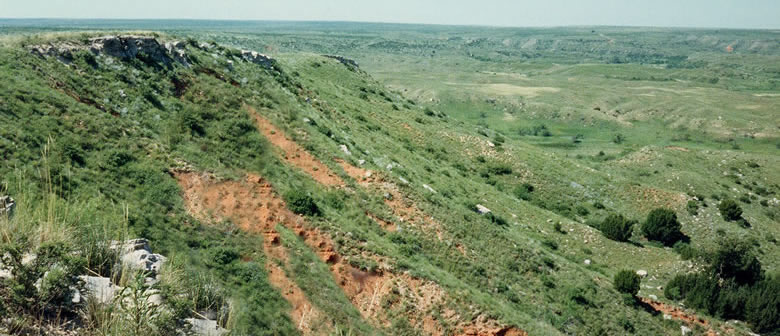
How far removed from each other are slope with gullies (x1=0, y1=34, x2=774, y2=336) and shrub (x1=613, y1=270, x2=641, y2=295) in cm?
112

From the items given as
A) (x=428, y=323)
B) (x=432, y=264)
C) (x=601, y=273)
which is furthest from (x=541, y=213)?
(x=428, y=323)

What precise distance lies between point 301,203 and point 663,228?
33141 millimetres

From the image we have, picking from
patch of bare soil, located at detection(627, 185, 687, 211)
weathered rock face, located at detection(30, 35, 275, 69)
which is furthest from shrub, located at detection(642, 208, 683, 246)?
weathered rock face, located at detection(30, 35, 275, 69)

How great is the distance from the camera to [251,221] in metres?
19.4

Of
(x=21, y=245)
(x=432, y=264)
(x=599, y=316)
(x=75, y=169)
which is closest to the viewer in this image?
(x=21, y=245)

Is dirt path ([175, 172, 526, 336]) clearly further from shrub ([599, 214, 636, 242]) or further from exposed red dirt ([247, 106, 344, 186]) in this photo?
shrub ([599, 214, 636, 242])

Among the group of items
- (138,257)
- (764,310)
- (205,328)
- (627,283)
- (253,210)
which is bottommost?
(764,310)

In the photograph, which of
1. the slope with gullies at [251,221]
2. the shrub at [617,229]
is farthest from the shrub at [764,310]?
the shrub at [617,229]

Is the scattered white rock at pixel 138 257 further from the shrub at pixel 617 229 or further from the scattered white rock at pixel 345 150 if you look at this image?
the shrub at pixel 617 229

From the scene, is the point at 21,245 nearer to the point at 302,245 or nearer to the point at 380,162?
the point at 302,245

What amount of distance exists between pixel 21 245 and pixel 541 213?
37280 mm

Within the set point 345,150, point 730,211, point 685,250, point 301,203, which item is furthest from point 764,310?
point 301,203

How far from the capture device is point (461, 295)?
19.9 m

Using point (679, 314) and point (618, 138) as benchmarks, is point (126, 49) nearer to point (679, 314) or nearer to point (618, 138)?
point (679, 314)
